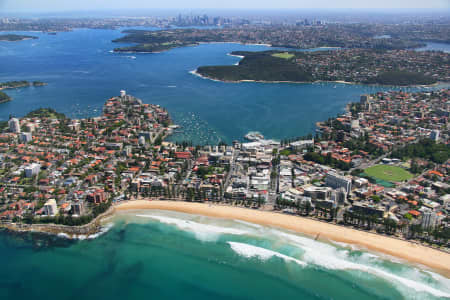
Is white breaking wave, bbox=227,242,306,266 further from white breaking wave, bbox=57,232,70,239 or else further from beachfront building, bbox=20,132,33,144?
beachfront building, bbox=20,132,33,144

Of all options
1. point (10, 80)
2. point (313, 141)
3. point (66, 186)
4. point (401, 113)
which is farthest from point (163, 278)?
point (10, 80)

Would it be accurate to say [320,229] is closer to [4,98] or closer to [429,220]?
[429,220]

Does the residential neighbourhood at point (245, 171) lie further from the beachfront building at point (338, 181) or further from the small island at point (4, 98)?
the small island at point (4, 98)

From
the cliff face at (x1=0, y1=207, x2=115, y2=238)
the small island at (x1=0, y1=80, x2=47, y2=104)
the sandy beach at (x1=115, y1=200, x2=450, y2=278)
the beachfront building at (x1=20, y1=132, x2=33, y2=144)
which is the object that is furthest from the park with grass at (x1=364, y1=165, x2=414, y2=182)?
the small island at (x1=0, y1=80, x2=47, y2=104)

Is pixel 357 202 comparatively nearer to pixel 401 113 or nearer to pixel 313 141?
pixel 313 141

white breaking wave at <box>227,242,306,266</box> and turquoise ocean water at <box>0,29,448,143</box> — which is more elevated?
turquoise ocean water at <box>0,29,448,143</box>

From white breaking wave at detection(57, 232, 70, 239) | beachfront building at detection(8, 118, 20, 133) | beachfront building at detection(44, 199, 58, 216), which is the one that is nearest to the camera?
white breaking wave at detection(57, 232, 70, 239)

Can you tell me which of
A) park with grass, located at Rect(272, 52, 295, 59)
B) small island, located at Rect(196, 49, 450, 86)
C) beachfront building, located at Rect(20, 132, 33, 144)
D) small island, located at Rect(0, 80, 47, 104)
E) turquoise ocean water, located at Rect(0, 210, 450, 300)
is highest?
park with grass, located at Rect(272, 52, 295, 59)
